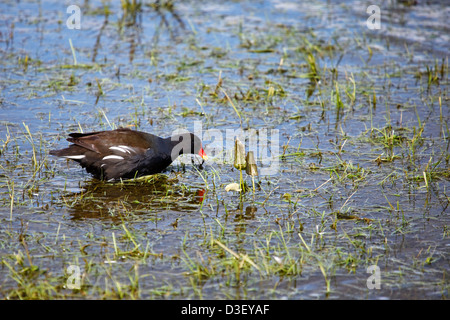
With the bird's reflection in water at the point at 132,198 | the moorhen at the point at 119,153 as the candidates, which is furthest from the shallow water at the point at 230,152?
the moorhen at the point at 119,153

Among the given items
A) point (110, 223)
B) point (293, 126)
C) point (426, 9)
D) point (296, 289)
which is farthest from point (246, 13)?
point (296, 289)

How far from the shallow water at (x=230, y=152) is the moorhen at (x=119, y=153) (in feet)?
0.48

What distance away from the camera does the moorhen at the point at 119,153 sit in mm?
5613

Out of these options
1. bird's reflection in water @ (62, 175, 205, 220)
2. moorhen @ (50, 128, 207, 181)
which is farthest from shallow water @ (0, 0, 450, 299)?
moorhen @ (50, 128, 207, 181)

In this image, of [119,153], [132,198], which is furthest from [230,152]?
[132,198]

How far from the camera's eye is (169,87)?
793 centimetres

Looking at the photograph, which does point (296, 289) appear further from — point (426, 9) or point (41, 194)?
point (426, 9)

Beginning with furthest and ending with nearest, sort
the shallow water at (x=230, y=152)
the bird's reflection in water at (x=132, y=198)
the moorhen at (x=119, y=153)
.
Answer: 1. the moorhen at (x=119, y=153)
2. the bird's reflection in water at (x=132, y=198)
3. the shallow water at (x=230, y=152)

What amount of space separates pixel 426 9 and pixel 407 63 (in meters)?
2.76

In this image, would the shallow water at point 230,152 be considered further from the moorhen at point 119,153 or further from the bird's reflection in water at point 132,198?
the moorhen at point 119,153

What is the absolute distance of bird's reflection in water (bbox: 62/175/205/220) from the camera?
499 cm
